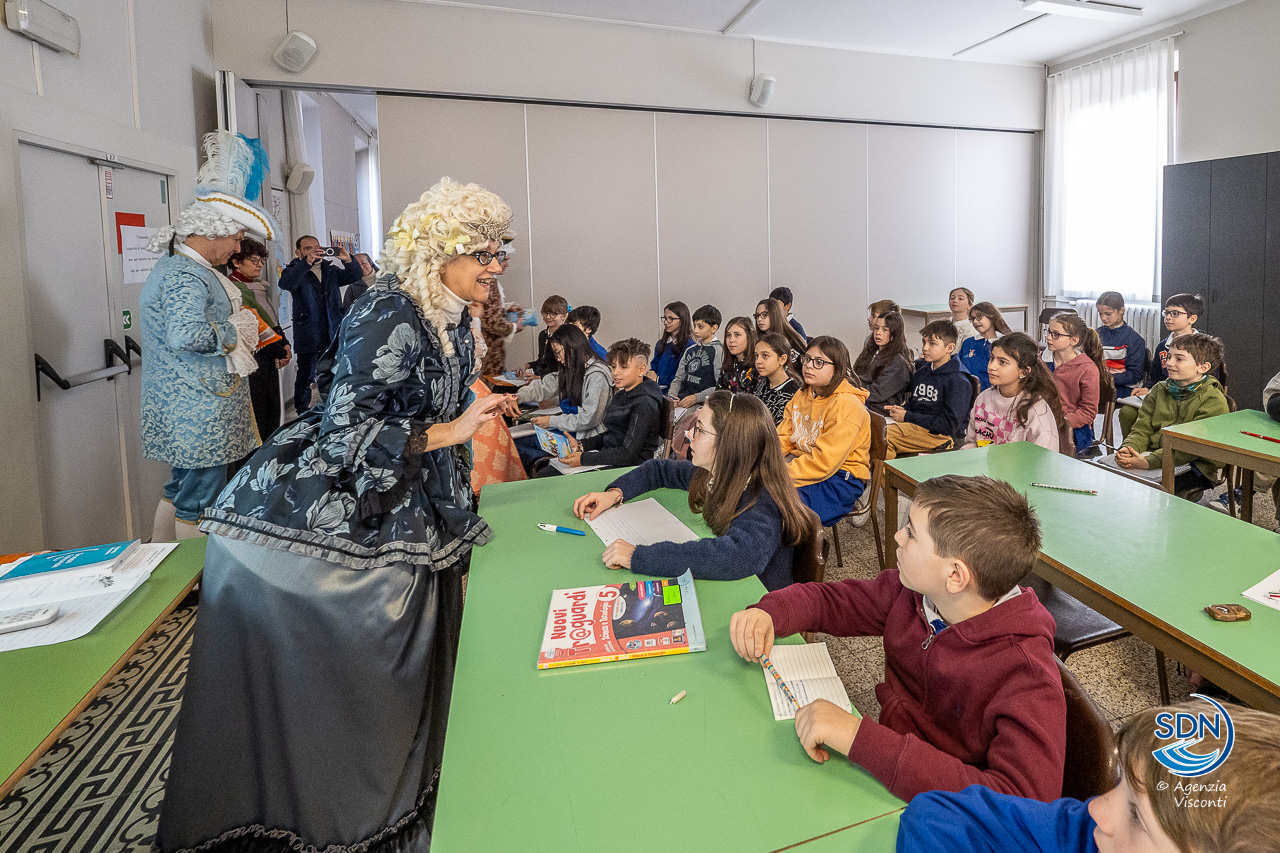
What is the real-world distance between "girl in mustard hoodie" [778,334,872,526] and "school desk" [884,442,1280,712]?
0.40 meters

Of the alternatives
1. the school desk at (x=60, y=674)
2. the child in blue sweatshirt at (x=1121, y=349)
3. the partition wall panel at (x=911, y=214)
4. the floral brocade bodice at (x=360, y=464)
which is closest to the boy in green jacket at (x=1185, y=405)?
the child in blue sweatshirt at (x=1121, y=349)

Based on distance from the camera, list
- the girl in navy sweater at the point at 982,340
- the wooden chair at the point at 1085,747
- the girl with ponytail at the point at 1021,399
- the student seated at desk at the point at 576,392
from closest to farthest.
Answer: the wooden chair at the point at 1085,747, the girl with ponytail at the point at 1021,399, the student seated at desk at the point at 576,392, the girl in navy sweater at the point at 982,340

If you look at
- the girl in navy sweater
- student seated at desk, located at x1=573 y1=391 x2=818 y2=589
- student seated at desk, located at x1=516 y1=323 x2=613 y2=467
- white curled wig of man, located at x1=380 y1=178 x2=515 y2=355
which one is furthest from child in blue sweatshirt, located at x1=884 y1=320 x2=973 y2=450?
white curled wig of man, located at x1=380 y1=178 x2=515 y2=355

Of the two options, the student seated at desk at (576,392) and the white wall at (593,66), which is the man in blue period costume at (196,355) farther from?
the white wall at (593,66)

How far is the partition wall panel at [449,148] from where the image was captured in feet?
19.0

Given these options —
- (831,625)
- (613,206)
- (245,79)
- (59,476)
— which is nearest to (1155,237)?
(613,206)

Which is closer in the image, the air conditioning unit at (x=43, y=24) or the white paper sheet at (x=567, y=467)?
the air conditioning unit at (x=43, y=24)

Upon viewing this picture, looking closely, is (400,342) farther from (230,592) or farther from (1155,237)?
(1155,237)

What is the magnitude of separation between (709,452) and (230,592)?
3.68 ft

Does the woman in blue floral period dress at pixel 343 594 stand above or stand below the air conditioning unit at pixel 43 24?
below

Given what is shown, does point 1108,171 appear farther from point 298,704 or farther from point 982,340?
point 298,704

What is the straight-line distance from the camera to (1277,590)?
1491mm

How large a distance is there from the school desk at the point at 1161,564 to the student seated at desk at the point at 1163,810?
725mm

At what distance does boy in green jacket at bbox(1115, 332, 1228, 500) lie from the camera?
3.14 metres
